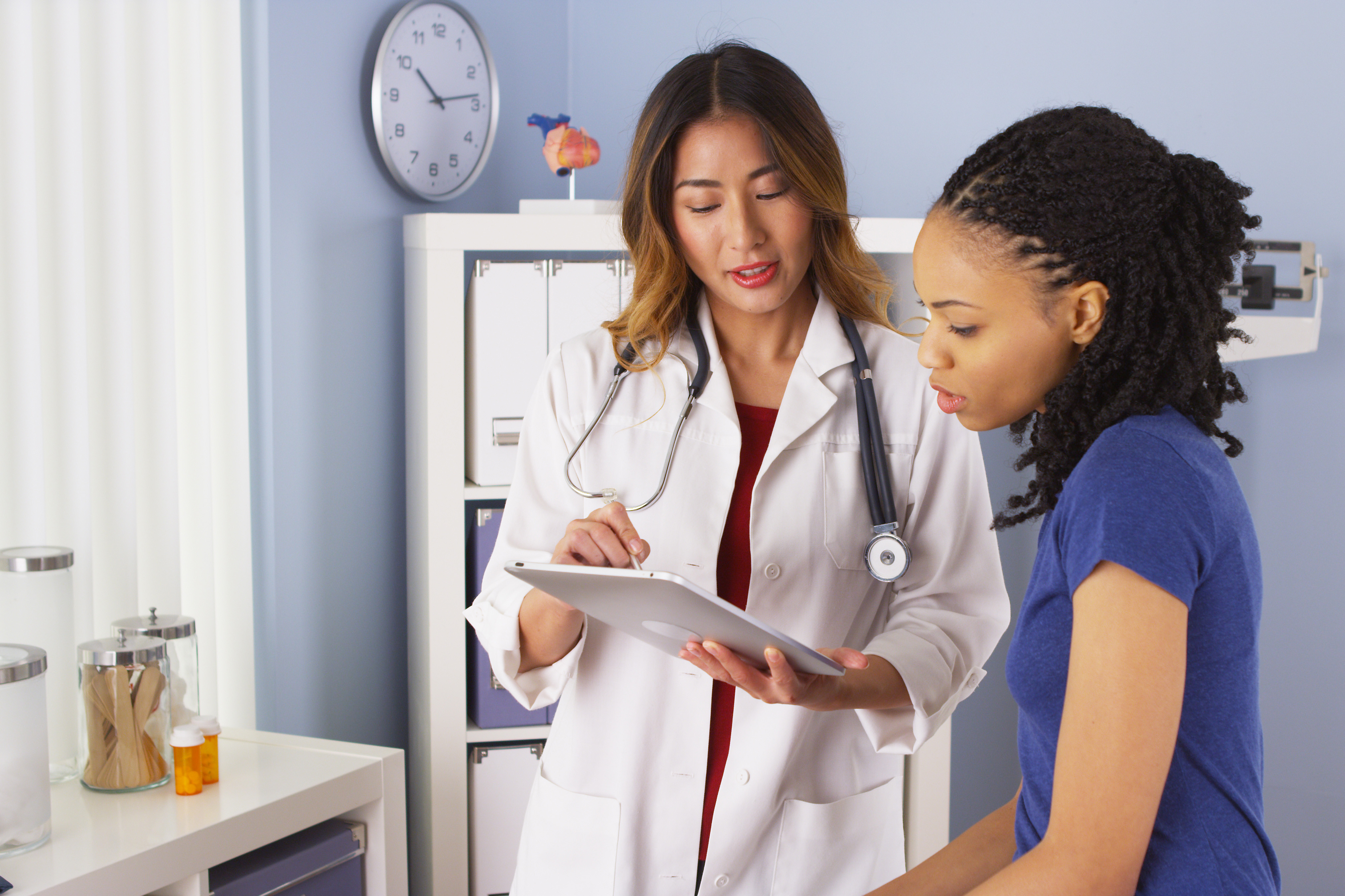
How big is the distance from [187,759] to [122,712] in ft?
0.37

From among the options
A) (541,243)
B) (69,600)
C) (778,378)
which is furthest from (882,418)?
(69,600)

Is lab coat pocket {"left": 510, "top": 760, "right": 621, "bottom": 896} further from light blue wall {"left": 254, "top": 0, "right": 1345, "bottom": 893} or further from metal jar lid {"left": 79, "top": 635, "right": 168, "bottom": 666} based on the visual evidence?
light blue wall {"left": 254, "top": 0, "right": 1345, "bottom": 893}

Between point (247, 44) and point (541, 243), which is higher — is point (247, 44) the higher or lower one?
the higher one

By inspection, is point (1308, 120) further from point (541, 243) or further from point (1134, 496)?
point (1134, 496)

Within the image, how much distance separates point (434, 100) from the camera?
7.61ft

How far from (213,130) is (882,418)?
1.34 metres

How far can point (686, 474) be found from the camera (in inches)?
51.6

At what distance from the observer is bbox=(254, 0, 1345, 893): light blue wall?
2.09m

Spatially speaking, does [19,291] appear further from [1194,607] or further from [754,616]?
[1194,607]

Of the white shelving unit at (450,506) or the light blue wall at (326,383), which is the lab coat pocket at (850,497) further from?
the light blue wall at (326,383)

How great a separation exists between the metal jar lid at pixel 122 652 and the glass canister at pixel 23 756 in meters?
0.10

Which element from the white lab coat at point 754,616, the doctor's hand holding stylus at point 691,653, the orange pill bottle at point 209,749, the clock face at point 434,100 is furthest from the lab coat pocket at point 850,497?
the clock face at point 434,100

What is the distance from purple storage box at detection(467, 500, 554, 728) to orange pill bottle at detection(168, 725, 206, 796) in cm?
65

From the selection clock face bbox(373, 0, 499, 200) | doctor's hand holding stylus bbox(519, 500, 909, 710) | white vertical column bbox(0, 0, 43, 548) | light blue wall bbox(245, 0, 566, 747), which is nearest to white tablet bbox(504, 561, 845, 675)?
doctor's hand holding stylus bbox(519, 500, 909, 710)
